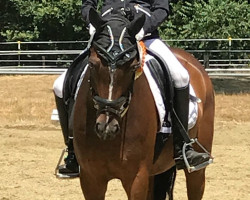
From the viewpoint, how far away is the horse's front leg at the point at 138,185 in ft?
12.3

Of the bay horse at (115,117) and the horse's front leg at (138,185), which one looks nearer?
the bay horse at (115,117)

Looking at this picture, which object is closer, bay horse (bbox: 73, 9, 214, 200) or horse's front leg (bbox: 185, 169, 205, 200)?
bay horse (bbox: 73, 9, 214, 200)

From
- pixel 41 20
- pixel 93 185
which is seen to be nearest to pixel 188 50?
pixel 41 20

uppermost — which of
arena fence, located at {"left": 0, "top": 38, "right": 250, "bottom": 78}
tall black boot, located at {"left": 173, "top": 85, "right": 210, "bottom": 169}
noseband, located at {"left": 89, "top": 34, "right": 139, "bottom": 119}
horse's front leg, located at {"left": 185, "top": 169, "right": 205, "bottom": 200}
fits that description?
noseband, located at {"left": 89, "top": 34, "right": 139, "bottom": 119}

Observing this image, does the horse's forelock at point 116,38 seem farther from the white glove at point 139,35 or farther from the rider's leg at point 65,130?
the rider's leg at point 65,130

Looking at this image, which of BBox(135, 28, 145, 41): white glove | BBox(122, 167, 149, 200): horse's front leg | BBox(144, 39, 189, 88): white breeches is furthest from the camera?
BBox(144, 39, 189, 88): white breeches

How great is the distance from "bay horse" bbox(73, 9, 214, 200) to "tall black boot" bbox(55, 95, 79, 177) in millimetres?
415

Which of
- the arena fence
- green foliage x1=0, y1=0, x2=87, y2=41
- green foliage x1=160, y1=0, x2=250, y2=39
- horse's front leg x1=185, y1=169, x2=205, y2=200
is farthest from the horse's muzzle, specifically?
green foliage x1=0, y1=0, x2=87, y2=41

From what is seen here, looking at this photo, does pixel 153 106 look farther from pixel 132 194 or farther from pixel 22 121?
pixel 22 121

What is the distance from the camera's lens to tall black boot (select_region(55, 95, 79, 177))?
438 cm

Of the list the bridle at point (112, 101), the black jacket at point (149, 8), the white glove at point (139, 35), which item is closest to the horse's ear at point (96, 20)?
the bridle at point (112, 101)

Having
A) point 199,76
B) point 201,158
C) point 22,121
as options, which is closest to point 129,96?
point 201,158

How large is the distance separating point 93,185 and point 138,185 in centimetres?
36

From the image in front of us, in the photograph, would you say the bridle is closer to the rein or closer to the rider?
the rein
